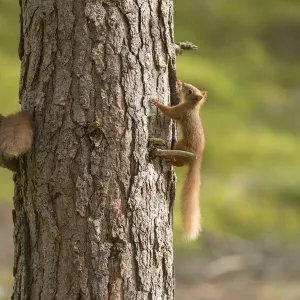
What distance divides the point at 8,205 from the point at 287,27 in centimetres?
746

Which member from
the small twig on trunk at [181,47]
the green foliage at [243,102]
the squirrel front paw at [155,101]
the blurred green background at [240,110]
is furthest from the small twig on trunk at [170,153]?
the blurred green background at [240,110]

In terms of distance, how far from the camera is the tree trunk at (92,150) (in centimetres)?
286

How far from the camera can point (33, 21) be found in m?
2.93

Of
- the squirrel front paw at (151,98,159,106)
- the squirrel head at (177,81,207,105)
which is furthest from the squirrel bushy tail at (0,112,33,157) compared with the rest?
the squirrel head at (177,81,207,105)

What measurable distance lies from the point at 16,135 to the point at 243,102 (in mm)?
9452

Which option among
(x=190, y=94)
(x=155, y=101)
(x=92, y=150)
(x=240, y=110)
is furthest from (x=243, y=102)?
(x=92, y=150)

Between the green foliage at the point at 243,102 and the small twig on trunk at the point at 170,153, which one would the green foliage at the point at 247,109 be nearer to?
the green foliage at the point at 243,102

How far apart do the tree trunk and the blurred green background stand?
389cm

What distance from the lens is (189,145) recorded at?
3.00 m

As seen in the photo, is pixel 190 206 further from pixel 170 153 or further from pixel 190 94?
pixel 190 94

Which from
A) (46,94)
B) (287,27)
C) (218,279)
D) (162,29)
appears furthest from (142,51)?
(287,27)

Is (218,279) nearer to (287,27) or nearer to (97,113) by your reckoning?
(97,113)

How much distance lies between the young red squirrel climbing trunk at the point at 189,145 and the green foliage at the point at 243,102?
3.69 meters

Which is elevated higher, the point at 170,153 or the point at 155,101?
the point at 155,101
